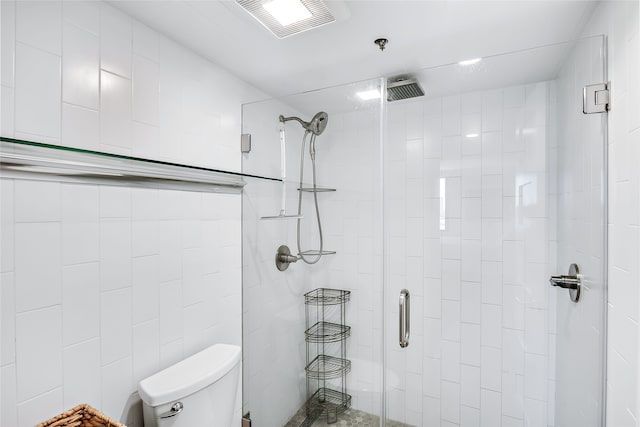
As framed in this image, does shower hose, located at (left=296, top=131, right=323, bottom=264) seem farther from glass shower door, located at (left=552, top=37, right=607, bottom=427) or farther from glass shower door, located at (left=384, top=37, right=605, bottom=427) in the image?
glass shower door, located at (left=552, top=37, right=607, bottom=427)

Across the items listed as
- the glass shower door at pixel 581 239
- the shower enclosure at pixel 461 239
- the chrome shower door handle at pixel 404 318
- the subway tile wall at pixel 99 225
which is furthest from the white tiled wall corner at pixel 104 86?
the glass shower door at pixel 581 239

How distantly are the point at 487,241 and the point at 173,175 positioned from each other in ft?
4.78

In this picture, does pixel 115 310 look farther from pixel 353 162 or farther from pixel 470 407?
pixel 470 407

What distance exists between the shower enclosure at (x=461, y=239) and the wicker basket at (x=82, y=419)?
0.89 m

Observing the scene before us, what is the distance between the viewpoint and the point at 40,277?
0.99 meters

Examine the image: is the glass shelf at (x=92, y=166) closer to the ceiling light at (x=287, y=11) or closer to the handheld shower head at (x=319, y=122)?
the handheld shower head at (x=319, y=122)

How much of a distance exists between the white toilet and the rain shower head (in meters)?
1.47

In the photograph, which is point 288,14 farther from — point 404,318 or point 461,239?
point 404,318

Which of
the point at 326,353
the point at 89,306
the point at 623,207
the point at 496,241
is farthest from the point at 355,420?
the point at 623,207

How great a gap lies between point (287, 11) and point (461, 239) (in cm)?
121

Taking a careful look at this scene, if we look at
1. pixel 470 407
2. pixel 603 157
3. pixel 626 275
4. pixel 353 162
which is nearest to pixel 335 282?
pixel 353 162

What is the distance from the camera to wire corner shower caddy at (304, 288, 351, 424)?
1559 mm

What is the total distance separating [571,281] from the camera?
1.30 metres

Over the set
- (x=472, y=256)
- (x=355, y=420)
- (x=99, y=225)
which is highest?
(x=99, y=225)
